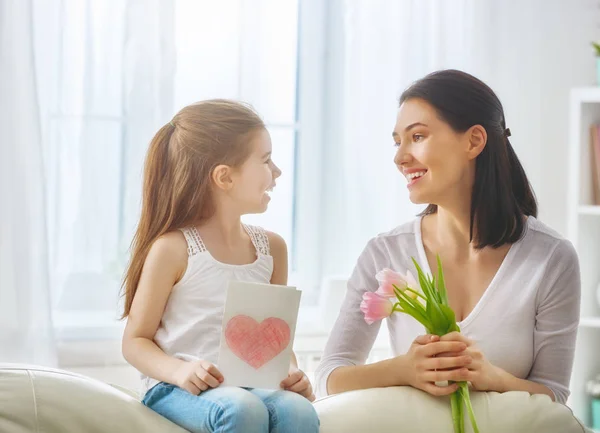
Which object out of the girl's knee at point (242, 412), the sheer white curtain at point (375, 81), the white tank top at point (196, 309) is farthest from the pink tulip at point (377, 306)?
the sheer white curtain at point (375, 81)

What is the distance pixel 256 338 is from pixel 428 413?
33cm

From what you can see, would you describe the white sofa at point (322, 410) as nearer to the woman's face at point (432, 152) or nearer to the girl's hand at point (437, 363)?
the girl's hand at point (437, 363)

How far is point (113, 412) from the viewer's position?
5.06ft

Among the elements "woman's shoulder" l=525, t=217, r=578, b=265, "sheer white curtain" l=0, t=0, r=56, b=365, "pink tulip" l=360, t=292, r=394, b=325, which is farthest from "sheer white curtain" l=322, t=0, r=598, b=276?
"pink tulip" l=360, t=292, r=394, b=325

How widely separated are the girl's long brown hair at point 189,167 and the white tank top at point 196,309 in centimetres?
6

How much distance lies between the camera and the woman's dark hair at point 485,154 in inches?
73.9

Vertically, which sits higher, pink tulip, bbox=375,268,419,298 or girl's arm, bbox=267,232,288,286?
pink tulip, bbox=375,268,419,298

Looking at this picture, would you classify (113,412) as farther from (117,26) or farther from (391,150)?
(391,150)

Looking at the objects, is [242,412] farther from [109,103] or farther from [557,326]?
[109,103]

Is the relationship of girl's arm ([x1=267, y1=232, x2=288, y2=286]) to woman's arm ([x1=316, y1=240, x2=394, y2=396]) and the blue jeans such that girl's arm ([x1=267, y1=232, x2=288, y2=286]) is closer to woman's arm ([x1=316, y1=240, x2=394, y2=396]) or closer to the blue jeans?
woman's arm ([x1=316, y1=240, x2=394, y2=396])

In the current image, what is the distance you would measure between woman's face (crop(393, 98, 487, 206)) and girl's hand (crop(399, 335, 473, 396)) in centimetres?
36

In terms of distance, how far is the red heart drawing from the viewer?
5.22ft

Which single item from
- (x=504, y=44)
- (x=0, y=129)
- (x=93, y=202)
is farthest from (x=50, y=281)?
(x=504, y=44)

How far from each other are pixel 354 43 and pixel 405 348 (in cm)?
141
